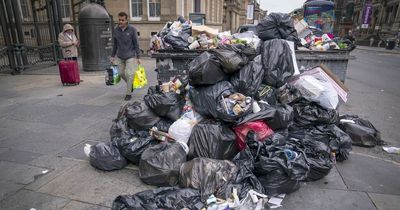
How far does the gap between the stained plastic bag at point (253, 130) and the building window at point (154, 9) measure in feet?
41.9

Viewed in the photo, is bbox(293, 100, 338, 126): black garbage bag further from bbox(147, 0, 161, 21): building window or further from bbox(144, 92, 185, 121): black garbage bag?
bbox(147, 0, 161, 21): building window

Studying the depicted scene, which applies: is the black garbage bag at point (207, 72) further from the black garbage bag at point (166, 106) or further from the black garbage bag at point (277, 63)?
the black garbage bag at point (277, 63)

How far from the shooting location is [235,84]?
3.46m

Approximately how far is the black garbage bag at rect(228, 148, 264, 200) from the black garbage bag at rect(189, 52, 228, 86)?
947 millimetres

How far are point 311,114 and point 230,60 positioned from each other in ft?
4.16

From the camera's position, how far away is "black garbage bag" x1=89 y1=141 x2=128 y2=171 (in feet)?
10.6

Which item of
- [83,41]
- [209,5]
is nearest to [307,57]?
[83,41]

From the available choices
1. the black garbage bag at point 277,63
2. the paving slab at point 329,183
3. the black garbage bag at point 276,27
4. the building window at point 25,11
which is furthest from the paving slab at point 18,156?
the building window at point 25,11

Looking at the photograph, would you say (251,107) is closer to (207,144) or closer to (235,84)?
(235,84)

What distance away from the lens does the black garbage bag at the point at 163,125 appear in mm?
3613

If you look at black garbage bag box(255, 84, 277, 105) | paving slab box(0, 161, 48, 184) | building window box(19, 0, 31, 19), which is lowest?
paving slab box(0, 161, 48, 184)

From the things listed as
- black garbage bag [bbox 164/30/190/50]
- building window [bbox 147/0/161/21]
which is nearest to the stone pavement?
black garbage bag [bbox 164/30/190/50]

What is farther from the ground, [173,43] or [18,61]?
[173,43]

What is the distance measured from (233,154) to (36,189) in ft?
6.81
